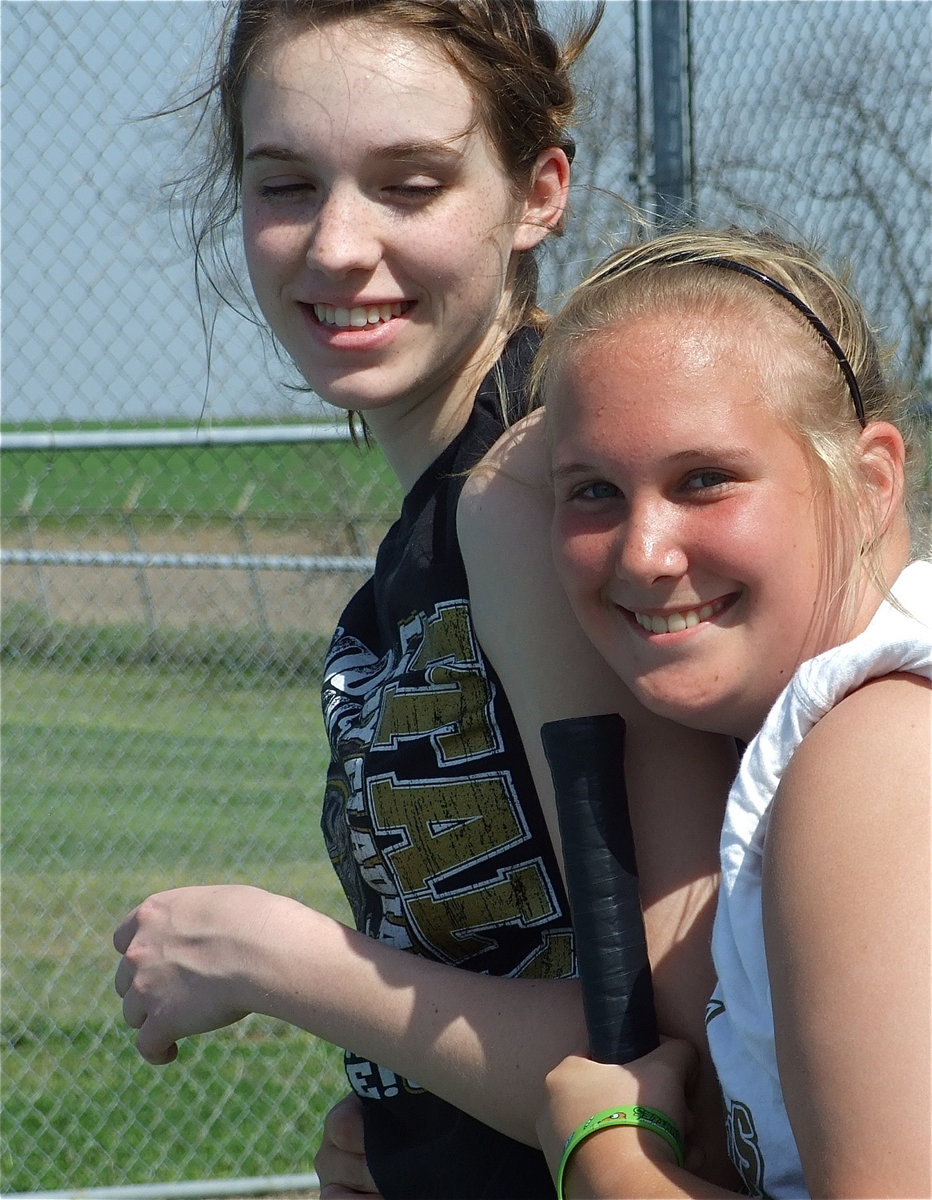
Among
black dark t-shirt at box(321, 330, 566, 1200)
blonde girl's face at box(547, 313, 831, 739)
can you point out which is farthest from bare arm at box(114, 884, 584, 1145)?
blonde girl's face at box(547, 313, 831, 739)

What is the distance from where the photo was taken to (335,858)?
157 cm

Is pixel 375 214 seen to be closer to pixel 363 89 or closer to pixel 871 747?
pixel 363 89

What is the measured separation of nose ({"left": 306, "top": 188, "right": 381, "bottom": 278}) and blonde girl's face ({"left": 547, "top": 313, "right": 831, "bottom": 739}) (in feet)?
1.25

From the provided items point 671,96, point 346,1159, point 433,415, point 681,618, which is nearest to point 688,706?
point 681,618

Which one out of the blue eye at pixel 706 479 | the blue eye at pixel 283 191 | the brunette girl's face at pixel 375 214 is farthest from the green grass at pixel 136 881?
the blue eye at pixel 706 479

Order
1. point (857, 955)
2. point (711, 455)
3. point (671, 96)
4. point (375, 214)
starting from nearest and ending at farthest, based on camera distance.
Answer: point (857, 955) < point (711, 455) < point (375, 214) < point (671, 96)

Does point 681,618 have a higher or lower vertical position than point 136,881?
higher

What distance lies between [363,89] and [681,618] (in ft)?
2.24

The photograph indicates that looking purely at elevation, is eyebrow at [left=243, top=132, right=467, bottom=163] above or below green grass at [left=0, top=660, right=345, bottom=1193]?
above

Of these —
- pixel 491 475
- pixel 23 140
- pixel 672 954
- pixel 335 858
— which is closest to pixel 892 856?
pixel 672 954

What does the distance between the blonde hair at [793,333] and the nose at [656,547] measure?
0.12m

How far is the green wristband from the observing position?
43.3 inches

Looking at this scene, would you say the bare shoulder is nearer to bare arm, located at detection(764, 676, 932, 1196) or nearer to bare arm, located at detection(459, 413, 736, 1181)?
bare arm, located at detection(764, 676, 932, 1196)

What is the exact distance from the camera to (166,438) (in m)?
4.24
